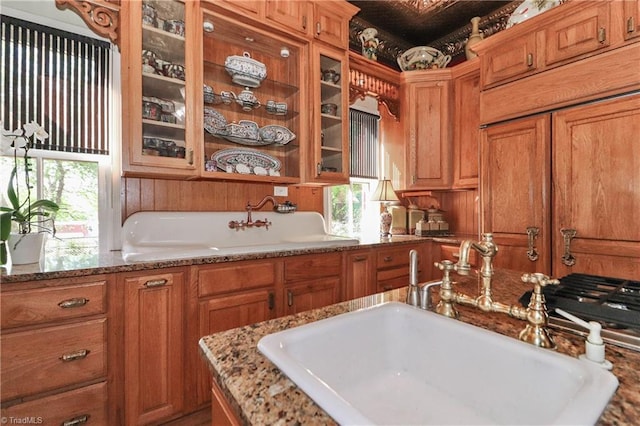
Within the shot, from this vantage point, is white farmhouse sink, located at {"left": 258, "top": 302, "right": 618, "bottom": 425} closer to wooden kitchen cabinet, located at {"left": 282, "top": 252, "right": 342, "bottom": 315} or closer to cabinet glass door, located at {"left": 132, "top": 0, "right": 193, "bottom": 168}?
wooden kitchen cabinet, located at {"left": 282, "top": 252, "right": 342, "bottom": 315}

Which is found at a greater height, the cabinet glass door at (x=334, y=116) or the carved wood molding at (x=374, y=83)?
the carved wood molding at (x=374, y=83)

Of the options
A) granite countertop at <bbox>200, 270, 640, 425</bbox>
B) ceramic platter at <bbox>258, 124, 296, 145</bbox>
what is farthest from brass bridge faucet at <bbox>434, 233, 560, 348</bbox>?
ceramic platter at <bbox>258, 124, 296, 145</bbox>

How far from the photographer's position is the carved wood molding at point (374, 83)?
2756 mm

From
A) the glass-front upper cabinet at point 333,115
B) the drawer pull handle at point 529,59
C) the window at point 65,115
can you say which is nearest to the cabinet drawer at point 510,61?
the drawer pull handle at point 529,59

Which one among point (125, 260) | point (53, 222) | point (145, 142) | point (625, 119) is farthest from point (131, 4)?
point (625, 119)

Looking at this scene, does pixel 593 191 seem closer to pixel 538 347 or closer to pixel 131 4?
pixel 538 347

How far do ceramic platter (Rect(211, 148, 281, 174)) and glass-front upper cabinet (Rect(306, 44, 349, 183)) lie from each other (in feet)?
1.34

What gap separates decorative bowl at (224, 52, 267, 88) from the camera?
2.16m

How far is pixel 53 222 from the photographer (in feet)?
5.79

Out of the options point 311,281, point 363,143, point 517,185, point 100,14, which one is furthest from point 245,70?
point 517,185

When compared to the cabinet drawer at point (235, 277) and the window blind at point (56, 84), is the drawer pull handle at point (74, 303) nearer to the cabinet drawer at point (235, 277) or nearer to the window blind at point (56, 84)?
the cabinet drawer at point (235, 277)

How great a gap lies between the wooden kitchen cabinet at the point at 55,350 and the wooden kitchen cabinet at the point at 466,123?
9.17 feet

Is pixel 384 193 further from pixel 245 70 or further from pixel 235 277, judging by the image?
pixel 235 277
